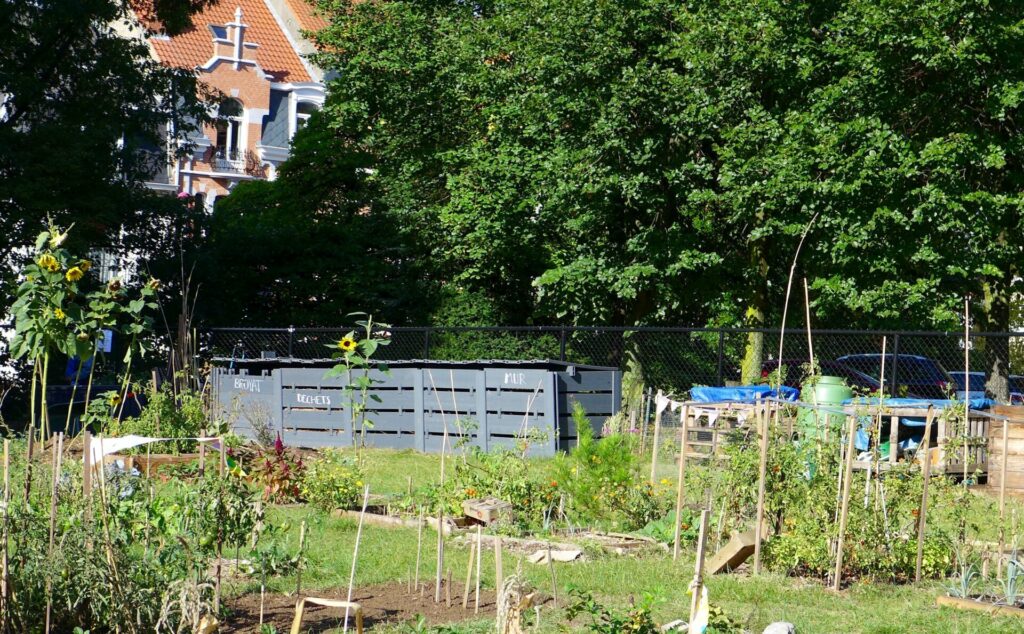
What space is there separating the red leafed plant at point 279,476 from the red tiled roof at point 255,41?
35.7m

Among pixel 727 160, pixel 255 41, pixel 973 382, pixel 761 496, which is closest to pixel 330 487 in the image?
pixel 761 496

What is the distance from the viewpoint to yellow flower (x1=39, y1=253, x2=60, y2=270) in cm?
628

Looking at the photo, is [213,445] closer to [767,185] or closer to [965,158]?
[767,185]

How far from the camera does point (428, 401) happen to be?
15969mm

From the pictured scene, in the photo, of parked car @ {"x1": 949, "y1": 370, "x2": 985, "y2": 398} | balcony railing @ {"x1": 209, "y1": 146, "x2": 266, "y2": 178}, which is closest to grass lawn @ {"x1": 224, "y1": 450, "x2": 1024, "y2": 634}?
parked car @ {"x1": 949, "y1": 370, "x2": 985, "y2": 398}

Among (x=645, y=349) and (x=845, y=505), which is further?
(x=645, y=349)

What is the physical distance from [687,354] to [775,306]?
2.73 meters

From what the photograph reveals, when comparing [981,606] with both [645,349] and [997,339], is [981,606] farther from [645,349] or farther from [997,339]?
[645,349]

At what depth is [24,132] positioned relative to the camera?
65.6 feet

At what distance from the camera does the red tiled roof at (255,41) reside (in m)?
43.7

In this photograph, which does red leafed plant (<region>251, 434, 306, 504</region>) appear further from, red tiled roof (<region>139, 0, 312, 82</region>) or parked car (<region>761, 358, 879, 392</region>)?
red tiled roof (<region>139, 0, 312, 82</region>)

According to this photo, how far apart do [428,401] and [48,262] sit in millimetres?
9882

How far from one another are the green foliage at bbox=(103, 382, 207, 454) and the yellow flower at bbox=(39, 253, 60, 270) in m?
5.31

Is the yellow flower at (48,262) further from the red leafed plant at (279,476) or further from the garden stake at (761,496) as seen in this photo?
the garden stake at (761,496)
